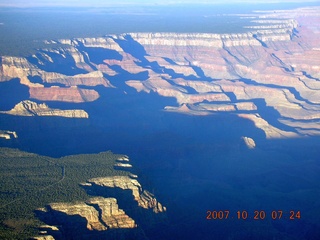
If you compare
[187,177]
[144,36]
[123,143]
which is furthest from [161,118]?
[144,36]

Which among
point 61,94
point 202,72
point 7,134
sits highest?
point 202,72

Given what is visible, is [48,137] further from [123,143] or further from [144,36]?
[144,36]

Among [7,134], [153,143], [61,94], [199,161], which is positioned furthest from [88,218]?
[61,94]

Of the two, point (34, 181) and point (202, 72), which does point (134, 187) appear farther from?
point (202, 72)

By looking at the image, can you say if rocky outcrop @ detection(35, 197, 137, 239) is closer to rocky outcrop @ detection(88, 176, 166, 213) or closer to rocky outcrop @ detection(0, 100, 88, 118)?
rocky outcrop @ detection(88, 176, 166, 213)

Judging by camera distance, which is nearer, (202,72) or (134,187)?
(134,187)

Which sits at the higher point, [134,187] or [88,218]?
[134,187]

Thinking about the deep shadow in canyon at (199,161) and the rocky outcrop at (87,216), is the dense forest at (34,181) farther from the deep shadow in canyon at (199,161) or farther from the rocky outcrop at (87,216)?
the deep shadow in canyon at (199,161)

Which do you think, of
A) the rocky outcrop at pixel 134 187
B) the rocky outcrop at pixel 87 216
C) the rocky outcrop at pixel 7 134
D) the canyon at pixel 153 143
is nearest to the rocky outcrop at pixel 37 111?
the canyon at pixel 153 143

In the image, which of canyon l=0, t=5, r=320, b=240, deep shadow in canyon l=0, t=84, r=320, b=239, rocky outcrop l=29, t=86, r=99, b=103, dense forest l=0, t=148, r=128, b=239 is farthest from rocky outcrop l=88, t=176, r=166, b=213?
rocky outcrop l=29, t=86, r=99, b=103
